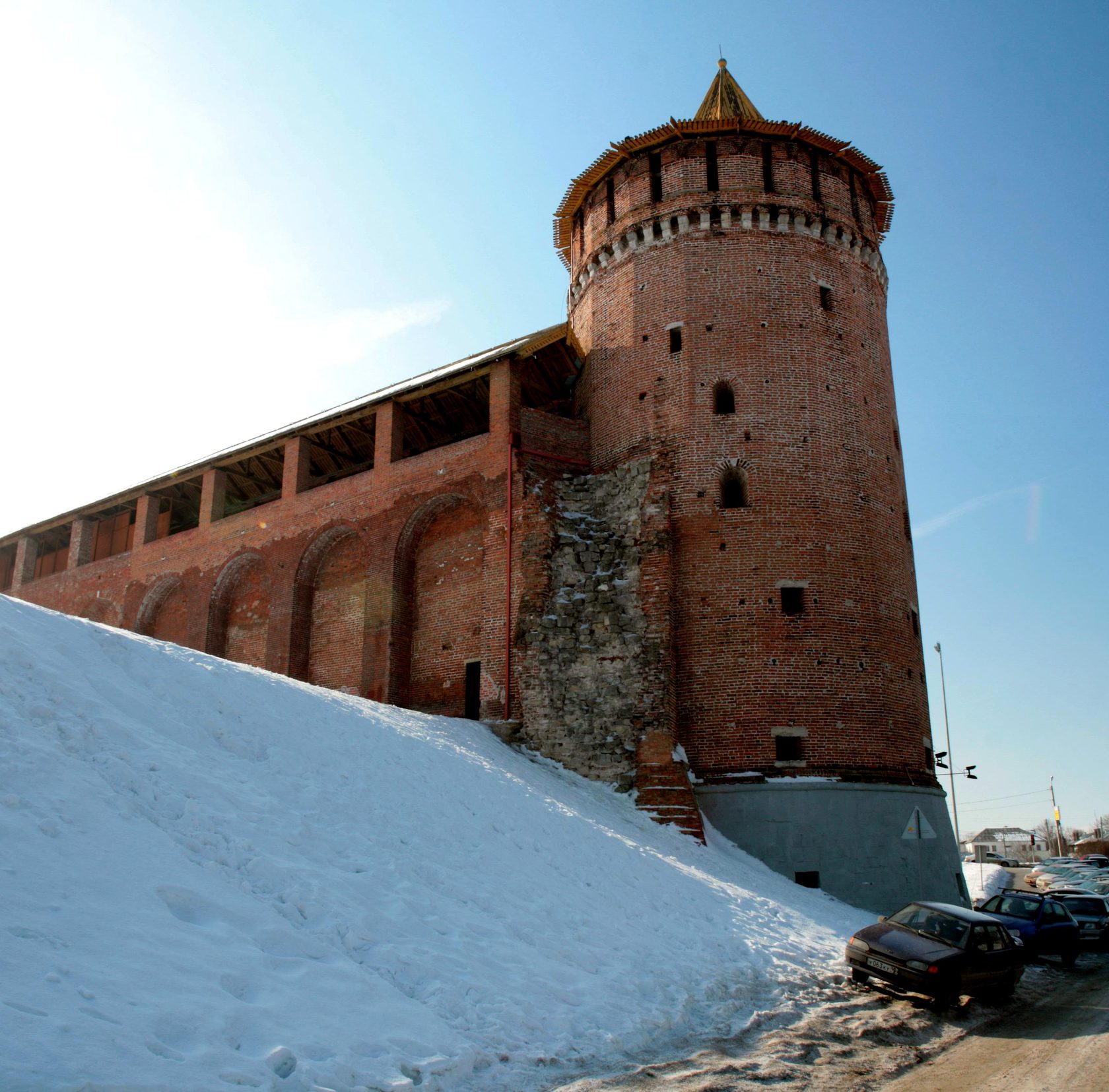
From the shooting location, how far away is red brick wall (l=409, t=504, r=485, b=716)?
21.3 meters

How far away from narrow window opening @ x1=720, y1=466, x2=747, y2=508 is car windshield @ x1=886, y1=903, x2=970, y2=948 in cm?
946

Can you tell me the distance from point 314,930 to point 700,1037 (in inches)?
137

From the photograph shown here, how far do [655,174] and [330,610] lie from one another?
44.1 feet

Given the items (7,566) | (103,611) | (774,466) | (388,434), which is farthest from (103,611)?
(774,466)

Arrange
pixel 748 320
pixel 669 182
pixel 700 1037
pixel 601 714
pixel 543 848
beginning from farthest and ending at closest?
pixel 669 182 < pixel 748 320 < pixel 601 714 < pixel 543 848 < pixel 700 1037

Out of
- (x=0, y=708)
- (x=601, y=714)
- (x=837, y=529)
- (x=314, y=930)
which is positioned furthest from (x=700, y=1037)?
(x=837, y=529)

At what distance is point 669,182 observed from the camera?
22531 millimetres

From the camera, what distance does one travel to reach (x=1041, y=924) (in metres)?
15.0

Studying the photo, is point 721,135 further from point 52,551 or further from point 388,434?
point 52,551

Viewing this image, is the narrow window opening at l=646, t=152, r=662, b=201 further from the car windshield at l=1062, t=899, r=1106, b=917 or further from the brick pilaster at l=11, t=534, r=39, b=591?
the brick pilaster at l=11, t=534, r=39, b=591

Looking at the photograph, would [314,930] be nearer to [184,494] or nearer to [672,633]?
[672,633]

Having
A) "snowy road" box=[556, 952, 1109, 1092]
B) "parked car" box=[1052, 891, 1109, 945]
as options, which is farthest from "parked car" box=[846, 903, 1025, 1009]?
"parked car" box=[1052, 891, 1109, 945]

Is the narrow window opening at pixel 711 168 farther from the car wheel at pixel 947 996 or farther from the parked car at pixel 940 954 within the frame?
the car wheel at pixel 947 996

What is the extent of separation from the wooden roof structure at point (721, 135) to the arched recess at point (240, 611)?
12.0 meters
